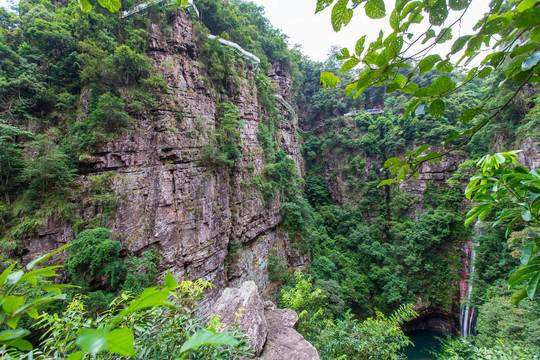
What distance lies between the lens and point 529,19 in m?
0.64

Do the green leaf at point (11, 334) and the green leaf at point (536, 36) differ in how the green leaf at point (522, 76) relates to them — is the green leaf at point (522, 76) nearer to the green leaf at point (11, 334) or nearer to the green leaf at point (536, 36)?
the green leaf at point (536, 36)

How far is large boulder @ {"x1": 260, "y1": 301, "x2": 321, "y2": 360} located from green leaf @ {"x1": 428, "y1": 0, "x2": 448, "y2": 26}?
300 cm

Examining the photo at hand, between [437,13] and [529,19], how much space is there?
0.26 metres

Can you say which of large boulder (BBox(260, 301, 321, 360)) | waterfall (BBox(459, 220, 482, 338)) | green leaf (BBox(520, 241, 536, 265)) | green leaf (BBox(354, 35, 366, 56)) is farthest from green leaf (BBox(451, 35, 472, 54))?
waterfall (BBox(459, 220, 482, 338))

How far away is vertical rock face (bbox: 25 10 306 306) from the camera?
19.4 feet

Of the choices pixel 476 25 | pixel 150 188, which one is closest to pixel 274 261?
pixel 150 188

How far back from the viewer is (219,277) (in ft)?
24.9

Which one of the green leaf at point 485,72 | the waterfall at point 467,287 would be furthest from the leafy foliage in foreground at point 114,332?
the waterfall at point 467,287

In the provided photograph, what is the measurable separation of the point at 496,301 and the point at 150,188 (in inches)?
467

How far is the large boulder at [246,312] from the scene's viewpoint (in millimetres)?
2217

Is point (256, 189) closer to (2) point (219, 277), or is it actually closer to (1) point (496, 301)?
(2) point (219, 277)

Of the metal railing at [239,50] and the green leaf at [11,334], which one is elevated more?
the metal railing at [239,50]

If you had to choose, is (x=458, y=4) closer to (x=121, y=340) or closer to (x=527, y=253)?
(x=527, y=253)

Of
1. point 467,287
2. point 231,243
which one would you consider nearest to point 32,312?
point 231,243
